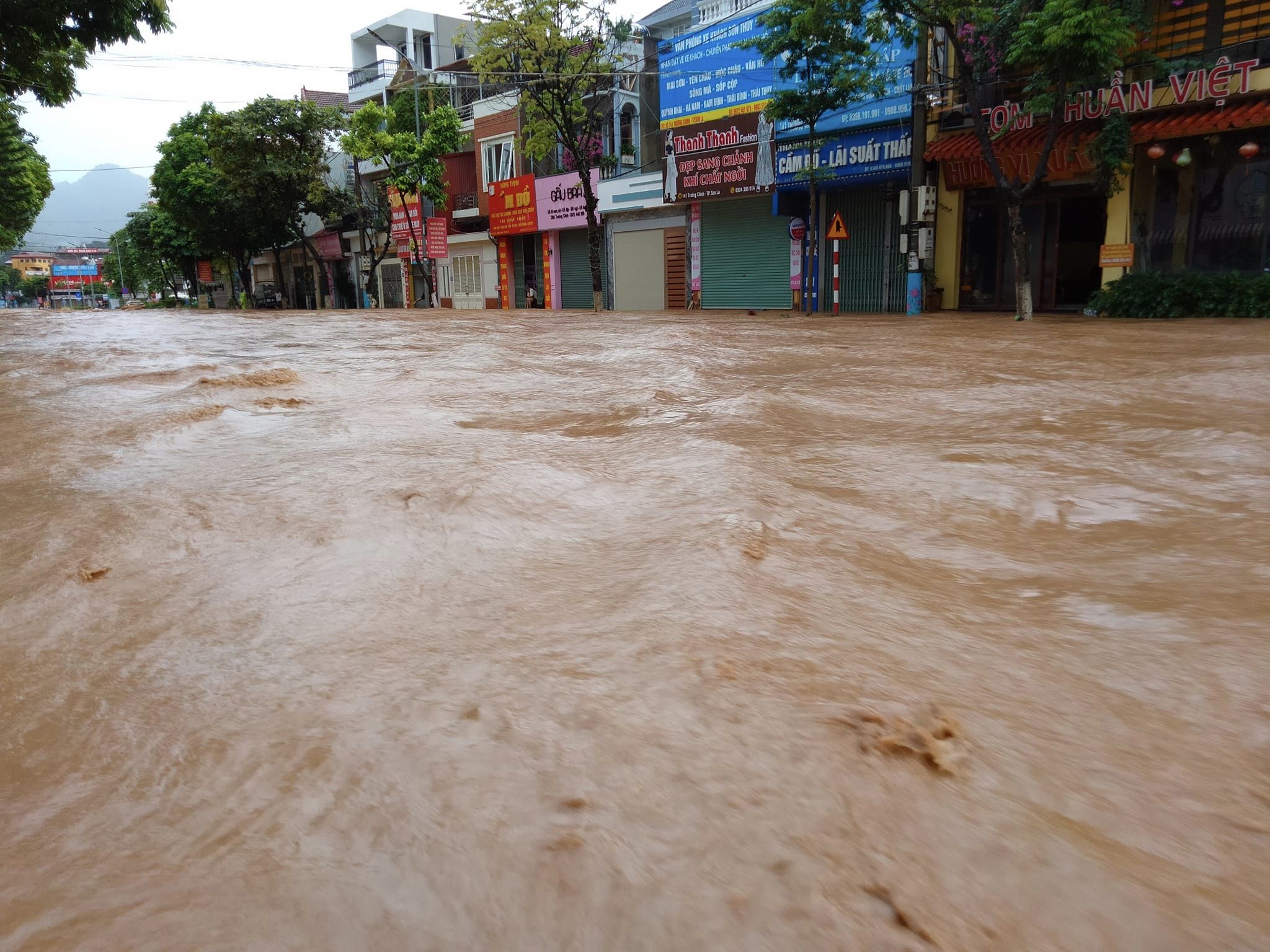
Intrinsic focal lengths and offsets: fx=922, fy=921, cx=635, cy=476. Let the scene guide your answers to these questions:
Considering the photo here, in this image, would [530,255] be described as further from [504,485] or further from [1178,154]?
[504,485]

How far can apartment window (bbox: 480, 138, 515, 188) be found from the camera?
93.6 ft

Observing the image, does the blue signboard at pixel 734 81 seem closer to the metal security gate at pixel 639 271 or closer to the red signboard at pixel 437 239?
the metal security gate at pixel 639 271

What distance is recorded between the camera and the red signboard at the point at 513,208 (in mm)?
26922

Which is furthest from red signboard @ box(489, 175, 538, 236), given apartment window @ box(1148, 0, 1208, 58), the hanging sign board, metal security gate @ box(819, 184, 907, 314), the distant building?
the distant building

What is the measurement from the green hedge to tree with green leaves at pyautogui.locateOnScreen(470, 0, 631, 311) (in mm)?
11834

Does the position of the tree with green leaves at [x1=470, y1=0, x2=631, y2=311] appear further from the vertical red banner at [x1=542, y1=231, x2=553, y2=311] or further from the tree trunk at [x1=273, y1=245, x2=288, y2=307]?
the tree trunk at [x1=273, y1=245, x2=288, y2=307]

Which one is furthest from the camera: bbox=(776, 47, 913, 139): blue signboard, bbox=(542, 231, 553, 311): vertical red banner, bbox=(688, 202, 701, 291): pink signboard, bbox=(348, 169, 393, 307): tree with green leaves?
bbox=(348, 169, 393, 307): tree with green leaves

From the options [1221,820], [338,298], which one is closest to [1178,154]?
[1221,820]

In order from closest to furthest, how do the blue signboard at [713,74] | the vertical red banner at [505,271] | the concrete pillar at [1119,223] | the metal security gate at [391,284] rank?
1. the concrete pillar at [1119,223]
2. the blue signboard at [713,74]
3. the vertical red banner at [505,271]
4. the metal security gate at [391,284]

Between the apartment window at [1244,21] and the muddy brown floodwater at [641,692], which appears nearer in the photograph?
the muddy brown floodwater at [641,692]

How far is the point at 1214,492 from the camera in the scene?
9.12 ft

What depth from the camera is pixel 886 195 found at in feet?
58.6

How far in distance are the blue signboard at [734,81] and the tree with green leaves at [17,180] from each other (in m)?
13.6

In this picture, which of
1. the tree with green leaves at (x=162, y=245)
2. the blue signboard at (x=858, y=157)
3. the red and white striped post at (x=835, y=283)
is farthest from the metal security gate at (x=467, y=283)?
the tree with green leaves at (x=162, y=245)
